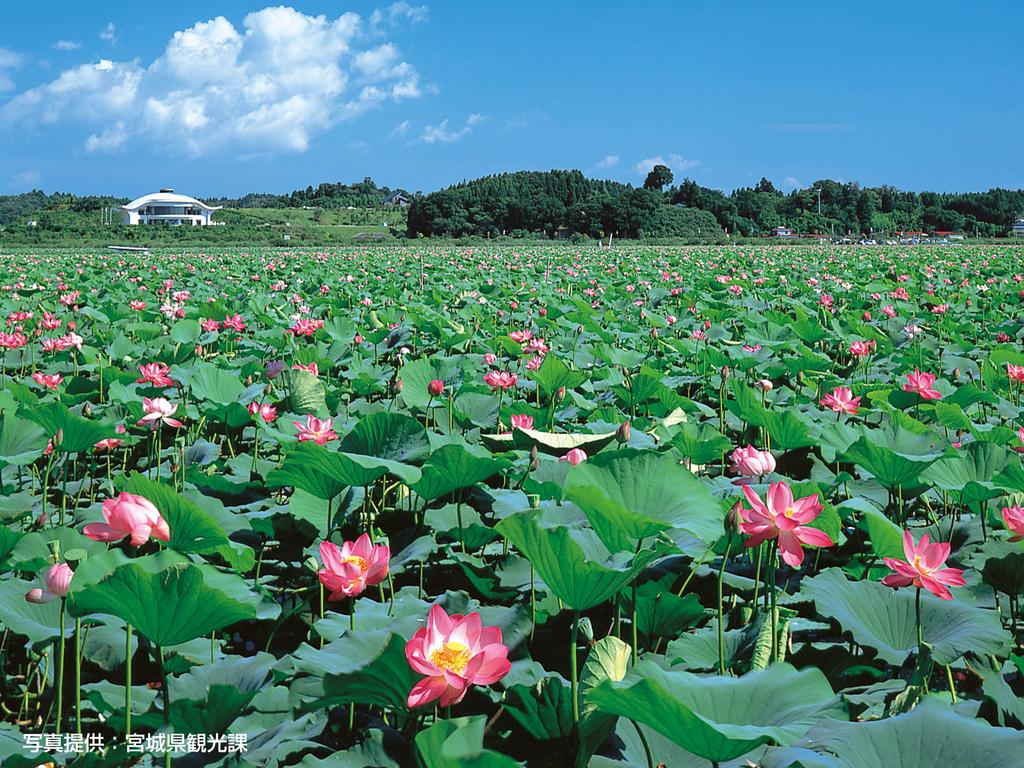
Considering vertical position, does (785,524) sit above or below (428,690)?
above

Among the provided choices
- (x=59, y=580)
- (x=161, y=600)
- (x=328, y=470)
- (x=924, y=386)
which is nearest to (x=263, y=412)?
(x=328, y=470)

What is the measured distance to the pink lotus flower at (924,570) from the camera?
1.15 metres

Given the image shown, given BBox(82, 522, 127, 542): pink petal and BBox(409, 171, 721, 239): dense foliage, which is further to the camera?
BBox(409, 171, 721, 239): dense foliage

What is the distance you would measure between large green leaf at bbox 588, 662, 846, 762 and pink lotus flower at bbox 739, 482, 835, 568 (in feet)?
0.93

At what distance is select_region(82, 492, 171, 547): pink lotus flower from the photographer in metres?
1.17

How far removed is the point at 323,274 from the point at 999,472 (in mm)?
9944

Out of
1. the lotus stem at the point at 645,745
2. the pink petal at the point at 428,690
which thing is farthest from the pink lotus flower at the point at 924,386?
the pink petal at the point at 428,690

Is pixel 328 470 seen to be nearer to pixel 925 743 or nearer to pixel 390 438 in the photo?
pixel 390 438

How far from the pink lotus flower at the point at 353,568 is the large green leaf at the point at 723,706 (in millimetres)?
446

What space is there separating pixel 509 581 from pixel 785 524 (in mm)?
607

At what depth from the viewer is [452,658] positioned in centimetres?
94

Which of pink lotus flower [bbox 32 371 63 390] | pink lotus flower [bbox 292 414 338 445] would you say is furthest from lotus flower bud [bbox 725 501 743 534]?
pink lotus flower [bbox 32 371 63 390]

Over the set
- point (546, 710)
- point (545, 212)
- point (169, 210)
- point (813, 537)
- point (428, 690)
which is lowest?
point (546, 710)

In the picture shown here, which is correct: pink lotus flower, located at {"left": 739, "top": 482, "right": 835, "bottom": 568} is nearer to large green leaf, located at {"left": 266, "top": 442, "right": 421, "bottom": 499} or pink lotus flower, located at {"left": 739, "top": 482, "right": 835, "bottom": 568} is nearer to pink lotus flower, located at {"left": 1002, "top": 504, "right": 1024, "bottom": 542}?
pink lotus flower, located at {"left": 1002, "top": 504, "right": 1024, "bottom": 542}
